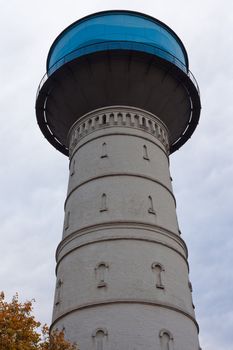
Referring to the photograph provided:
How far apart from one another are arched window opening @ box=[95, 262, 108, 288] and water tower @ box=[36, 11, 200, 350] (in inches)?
2.3

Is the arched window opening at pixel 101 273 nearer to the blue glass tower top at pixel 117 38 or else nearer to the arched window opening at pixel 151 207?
the arched window opening at pixel 151 207

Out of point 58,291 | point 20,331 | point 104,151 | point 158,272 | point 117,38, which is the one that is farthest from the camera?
point 117,38

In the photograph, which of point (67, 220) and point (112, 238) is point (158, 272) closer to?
point (112, 238)

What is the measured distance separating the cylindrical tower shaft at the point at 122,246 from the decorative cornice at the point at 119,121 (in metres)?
0.06

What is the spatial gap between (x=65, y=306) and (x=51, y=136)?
13831 mm

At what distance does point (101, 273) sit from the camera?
19094 millimetres

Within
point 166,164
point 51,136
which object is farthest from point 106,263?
point 51,136

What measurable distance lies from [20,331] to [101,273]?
621cm

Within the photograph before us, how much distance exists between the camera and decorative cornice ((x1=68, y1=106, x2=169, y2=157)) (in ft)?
81.0

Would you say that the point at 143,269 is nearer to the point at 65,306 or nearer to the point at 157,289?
the point at 157,289

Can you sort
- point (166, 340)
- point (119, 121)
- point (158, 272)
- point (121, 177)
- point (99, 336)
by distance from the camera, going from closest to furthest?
point (99, 336), point (166, 340), point (158, 272), point (121, 177), point (119, 121)

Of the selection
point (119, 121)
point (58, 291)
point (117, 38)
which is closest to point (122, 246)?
point (58, 291)

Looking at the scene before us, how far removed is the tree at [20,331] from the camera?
1284 cm

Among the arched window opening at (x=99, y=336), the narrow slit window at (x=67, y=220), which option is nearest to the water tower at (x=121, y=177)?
the arched window opening at (x=99, y=336)
